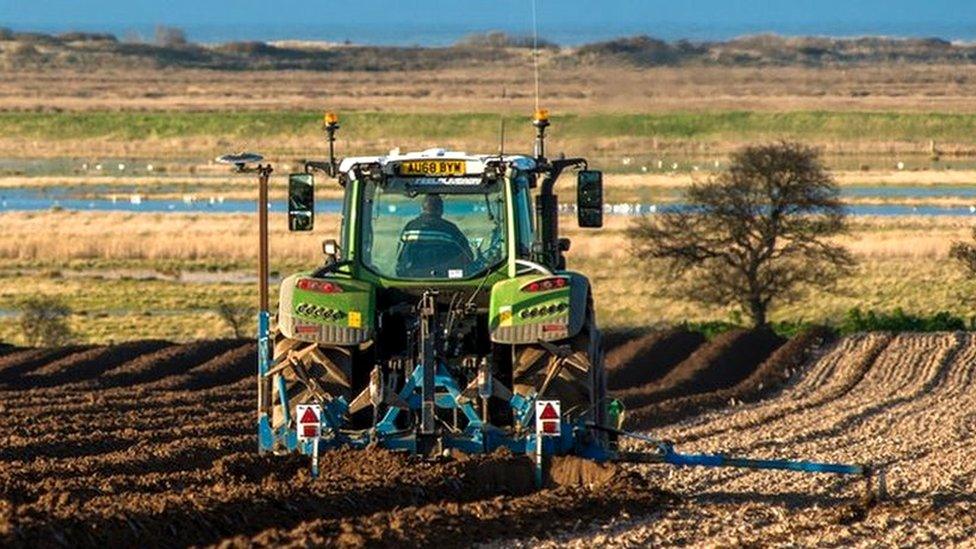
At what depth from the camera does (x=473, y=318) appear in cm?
1474

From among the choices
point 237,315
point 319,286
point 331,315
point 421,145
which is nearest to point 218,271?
point 237,315

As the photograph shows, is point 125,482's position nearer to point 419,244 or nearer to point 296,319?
point 296,319

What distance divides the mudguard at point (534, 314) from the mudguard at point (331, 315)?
77cm

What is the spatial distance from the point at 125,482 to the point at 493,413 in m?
2.31

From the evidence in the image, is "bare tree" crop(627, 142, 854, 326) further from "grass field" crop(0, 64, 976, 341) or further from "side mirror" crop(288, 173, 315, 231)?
"side mirror" crop(288, 173, 315, 231)

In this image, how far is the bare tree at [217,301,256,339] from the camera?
35.1 meters

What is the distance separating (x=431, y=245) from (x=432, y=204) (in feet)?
0.86

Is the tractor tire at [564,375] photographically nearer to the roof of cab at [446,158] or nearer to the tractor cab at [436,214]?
the tractor cab at [436,214]

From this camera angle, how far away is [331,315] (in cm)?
1428

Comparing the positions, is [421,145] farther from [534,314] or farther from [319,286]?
[534,314]

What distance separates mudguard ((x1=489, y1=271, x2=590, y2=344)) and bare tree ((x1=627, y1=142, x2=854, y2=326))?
22914 millimetres

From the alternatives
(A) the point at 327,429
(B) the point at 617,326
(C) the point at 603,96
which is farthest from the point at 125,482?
(C) the point at 603,96

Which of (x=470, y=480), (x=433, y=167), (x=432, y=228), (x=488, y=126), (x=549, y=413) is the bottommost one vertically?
(x=488, y=126)

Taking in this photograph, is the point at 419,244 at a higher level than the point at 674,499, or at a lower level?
higher
